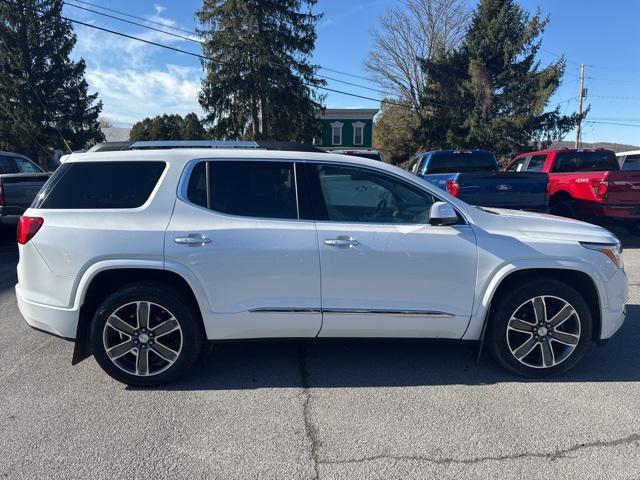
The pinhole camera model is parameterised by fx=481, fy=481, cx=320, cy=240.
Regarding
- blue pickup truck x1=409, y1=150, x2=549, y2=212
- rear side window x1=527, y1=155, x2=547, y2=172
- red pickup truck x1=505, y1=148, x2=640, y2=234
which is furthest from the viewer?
rear side window x1=527, y1=155, x2=547, y2=172

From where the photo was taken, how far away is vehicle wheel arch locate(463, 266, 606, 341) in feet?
12.1

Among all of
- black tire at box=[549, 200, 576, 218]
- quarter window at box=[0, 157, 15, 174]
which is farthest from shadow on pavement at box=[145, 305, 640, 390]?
quarter window at box=[0, 157, 15, 174]

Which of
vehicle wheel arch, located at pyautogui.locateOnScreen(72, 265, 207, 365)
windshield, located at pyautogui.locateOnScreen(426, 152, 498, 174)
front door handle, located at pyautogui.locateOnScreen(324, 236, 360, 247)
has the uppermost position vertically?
windshield, located at pyautogui.locateOnScreen(426, 152, 498, 174)

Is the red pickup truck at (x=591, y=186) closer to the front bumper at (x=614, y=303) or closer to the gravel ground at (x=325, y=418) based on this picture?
the gravel ground at (x=325, y=418)

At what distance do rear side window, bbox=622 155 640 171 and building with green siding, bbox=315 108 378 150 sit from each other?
32.9 meters

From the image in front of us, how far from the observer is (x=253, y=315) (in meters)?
3.62

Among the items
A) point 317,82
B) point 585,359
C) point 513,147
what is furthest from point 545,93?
point 585,359

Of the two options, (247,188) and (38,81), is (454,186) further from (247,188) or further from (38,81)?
(38,81)

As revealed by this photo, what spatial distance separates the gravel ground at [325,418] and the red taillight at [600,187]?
17.8 feet

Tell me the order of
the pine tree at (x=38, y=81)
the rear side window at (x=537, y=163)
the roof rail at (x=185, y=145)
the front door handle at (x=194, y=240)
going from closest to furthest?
the front door handle at (x=194, y=240) → the roof rail at (x=185, y=145) → the rear side window at (x=537, y=163) → the pine tree at (x=38, y=81)

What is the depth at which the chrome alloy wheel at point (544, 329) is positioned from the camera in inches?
148

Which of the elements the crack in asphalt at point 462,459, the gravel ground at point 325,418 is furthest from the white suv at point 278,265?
the crack in asphalt at point 462,459

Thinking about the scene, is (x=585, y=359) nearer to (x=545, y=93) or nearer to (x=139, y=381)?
(x=139, y=381)

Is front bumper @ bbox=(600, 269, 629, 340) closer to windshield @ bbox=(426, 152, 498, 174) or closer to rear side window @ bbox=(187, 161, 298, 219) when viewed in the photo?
rear side window @ bbox=(187, 161, 298, 219)
